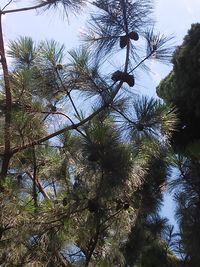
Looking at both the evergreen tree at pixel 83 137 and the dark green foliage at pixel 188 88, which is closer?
the evergreen tree at pixel 83 137

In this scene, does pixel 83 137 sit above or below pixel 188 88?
below

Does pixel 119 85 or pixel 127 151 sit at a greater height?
pixel 119 85

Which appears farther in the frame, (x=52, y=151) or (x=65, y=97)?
(x=52, y=151)

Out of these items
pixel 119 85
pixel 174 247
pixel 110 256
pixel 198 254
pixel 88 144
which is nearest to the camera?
pixel 88 144

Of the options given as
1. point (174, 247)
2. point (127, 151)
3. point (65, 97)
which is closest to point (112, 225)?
point (127, 151)

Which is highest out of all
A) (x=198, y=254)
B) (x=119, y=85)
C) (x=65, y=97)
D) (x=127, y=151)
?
(x=65, y=97)

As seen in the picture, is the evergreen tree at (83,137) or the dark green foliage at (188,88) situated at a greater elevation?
the dark green foliage at (188,88)

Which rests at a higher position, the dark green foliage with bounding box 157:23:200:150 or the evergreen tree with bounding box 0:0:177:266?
the dark green foliage with bounding box 157:23:200:150

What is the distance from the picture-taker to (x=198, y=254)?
3791 millimetres

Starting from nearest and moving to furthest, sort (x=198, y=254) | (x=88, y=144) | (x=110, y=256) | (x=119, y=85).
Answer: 1. (x=88, y=144)
2. (x=119, y=85)
3. (x=110, y=256)
4. (x=198, y=254)

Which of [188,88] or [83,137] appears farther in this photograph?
[188,88]

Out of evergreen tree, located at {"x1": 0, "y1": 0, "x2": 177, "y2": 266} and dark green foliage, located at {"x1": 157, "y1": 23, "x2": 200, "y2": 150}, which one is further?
dark green foliage, located at {"x1": 157, "y1": 23, "x2": 200, "y2": 150}

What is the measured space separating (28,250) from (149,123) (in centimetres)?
103

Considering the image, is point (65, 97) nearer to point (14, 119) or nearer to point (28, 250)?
point (14, 119)
